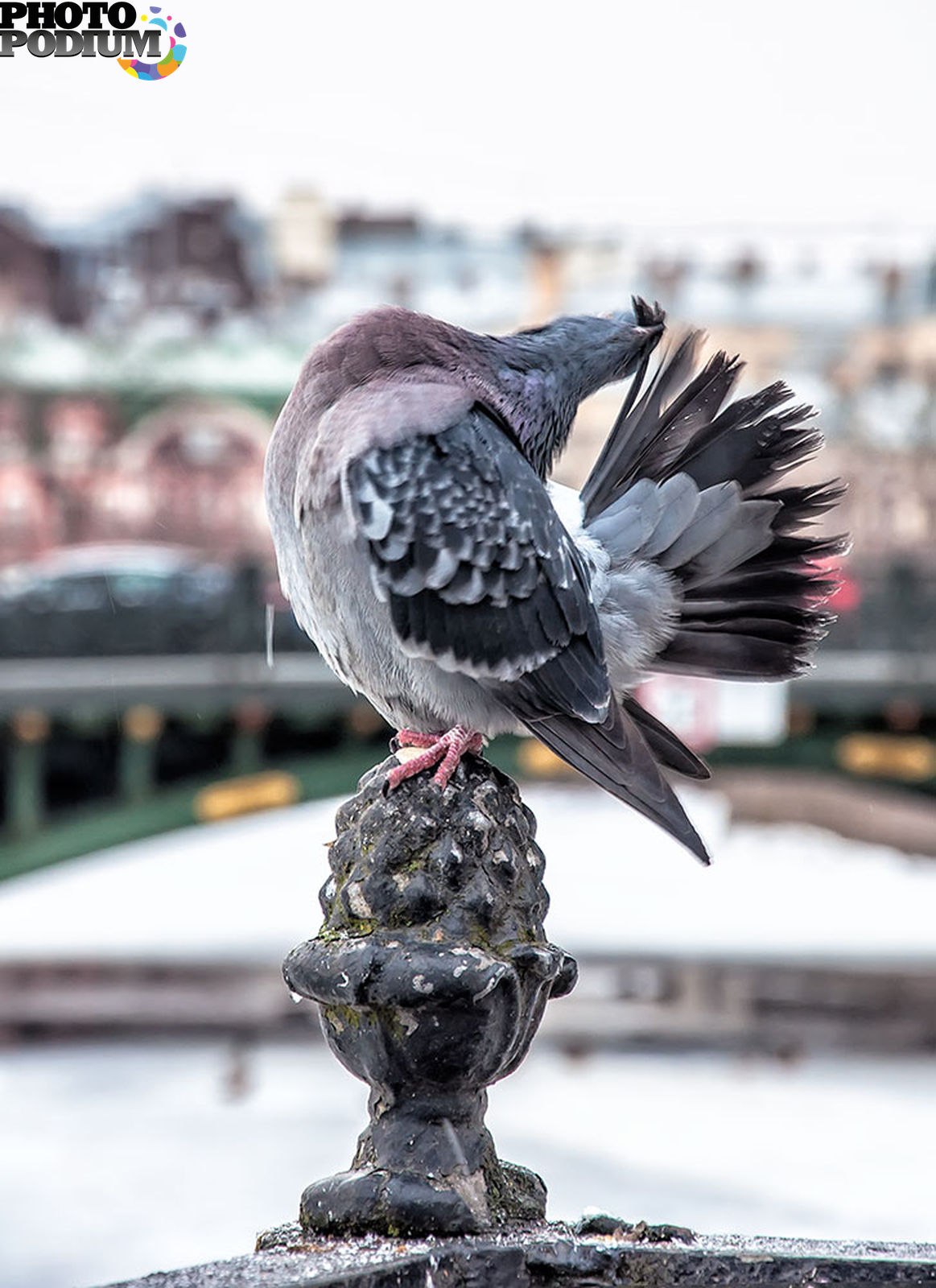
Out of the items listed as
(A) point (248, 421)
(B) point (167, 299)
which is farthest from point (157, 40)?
(B) point (167, 299)

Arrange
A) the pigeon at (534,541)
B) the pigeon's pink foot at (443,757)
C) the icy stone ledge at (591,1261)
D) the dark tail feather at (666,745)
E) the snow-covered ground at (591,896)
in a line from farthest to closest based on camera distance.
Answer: the snow-covered ground at (591,896) → the dark tail feather at (666,745) → the pigeon at (534,541) → the pigeon's pink foot at (443,757) → the icy stone ledge at (591,1261)

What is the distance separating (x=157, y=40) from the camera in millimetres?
9953

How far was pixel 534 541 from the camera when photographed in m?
2.81

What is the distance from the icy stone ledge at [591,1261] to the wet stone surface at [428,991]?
6cm

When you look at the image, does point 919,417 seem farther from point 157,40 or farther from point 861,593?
point 157,40

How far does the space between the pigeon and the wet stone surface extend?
0.27m

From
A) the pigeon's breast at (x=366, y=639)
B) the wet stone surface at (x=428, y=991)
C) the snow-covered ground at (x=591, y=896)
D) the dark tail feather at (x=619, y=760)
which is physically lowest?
the snow-covered ground at (x=591, y=896)

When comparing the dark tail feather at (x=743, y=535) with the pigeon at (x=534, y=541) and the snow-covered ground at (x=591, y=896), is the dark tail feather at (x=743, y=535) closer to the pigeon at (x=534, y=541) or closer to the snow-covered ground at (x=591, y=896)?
the pigeon at (x=534, y=541)

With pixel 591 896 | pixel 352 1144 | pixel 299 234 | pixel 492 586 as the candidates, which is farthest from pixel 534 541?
pixel 299 234

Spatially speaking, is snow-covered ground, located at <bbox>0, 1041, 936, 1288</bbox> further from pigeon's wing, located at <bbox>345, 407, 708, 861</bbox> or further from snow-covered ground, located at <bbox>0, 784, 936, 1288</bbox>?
pigeon's wing, located at <bbox>345, 407, 708, 861</bbox>

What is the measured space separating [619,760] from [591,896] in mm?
24588

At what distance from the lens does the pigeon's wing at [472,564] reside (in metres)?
2.78

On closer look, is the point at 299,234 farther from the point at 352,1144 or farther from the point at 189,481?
the point at 352,1144

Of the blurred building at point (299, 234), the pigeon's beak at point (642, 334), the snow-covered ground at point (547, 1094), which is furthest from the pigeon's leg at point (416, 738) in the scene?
the blurred building at point (299, 234)
